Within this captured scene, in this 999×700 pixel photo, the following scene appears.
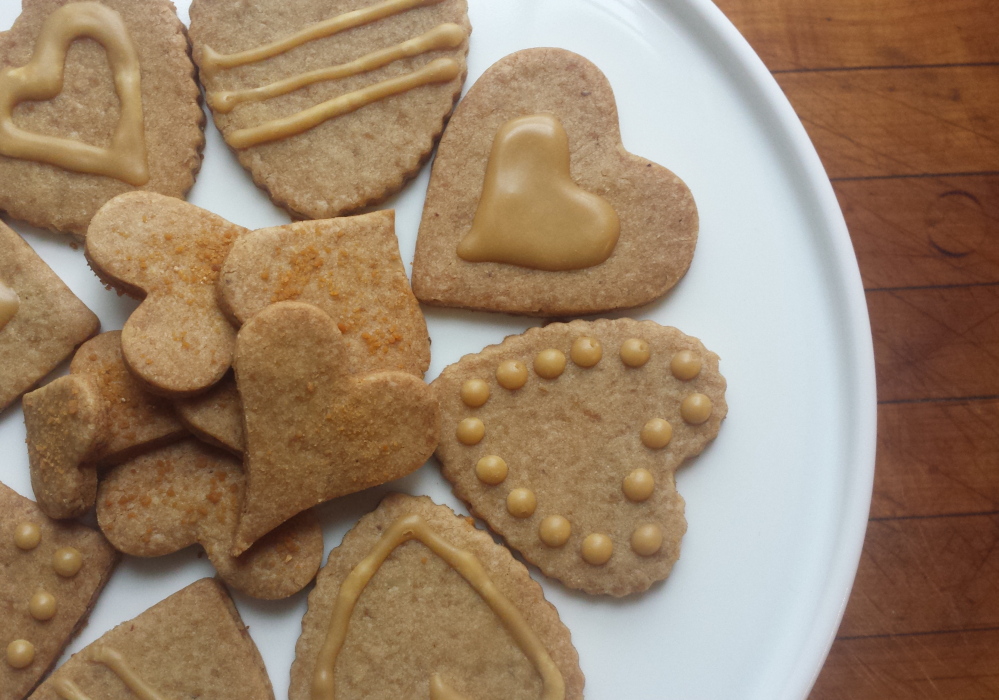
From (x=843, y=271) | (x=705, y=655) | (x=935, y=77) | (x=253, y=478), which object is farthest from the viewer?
(x=935, y=77)

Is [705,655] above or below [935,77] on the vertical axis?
below

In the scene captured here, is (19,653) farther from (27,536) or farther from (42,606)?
(27,536)

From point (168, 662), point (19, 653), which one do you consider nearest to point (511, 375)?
point (168, 662)

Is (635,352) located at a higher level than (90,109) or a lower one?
lower

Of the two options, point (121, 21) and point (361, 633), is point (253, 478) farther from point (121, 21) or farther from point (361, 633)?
point (121, 21)

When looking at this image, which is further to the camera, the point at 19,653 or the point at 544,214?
the point at 544,214

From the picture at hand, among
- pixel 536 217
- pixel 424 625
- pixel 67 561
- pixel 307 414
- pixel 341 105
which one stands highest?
pixel 341 105

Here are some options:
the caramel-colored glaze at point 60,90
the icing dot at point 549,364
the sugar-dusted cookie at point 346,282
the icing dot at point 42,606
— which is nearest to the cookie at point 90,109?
the caramel-colored glaze at point 60,90

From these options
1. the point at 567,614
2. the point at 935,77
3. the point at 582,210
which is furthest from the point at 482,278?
the point at 935,77
